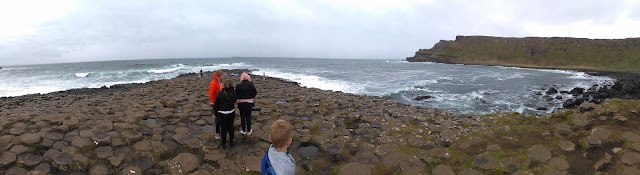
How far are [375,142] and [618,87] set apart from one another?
32.1 meters

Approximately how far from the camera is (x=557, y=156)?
6180mm

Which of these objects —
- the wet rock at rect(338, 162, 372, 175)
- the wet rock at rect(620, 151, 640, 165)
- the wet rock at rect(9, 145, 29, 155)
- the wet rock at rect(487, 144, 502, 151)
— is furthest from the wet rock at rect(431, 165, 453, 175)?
the wet rock at rect(9, 145, 29, 155)

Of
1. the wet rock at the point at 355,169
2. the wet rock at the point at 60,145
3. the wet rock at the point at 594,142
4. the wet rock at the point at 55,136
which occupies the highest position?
the wet rock at the point at 594,142

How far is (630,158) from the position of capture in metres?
5.60

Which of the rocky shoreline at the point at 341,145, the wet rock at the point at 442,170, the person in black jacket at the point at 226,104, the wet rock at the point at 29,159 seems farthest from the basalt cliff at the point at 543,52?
the wet rock at the point at 29,159

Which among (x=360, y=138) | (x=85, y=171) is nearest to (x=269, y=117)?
(x=360, y=138)

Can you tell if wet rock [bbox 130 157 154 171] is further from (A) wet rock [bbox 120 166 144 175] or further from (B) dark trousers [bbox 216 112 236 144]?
(B) dark trousers [bbox 216 112 236 144]

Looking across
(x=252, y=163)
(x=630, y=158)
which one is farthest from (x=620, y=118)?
(x=252, y=163)

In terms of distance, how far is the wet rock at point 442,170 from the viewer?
610 cm

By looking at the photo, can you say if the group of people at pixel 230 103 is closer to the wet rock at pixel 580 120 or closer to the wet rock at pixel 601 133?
the wet rock at pixel 601 133

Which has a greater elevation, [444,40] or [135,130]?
[444,40]

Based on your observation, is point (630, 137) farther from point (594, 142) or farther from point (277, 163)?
point (277, 163)

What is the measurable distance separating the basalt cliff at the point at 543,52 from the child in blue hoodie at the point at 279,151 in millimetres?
94440

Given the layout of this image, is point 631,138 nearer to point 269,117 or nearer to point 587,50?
point 269,117
